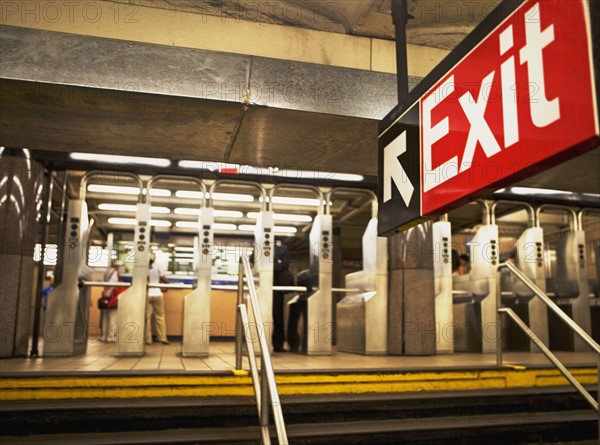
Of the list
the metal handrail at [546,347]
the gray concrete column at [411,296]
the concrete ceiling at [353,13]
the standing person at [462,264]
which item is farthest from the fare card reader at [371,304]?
the concrete ceiling at [353,13]

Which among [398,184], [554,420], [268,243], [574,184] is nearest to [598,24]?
[398,184]

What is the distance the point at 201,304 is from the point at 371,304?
2.17m

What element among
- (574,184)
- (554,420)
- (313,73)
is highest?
(313,73)

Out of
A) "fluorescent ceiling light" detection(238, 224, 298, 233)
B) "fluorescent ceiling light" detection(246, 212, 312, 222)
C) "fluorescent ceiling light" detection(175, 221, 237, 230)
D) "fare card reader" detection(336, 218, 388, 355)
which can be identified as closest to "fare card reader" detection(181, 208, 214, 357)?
"fare card reader" detection(336, 218, 388, 355)

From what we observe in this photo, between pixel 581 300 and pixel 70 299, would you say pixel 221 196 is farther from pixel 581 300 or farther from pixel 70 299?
pixel 581 300

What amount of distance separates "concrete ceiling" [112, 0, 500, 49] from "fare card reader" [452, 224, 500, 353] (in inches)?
170

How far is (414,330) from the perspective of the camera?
7.05 metres

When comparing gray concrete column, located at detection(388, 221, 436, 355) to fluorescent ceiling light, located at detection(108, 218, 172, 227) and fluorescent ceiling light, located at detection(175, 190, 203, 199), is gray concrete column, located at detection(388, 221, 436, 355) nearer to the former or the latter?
fluorescent ceiling light, located at detection(175, 190, 203, 199)

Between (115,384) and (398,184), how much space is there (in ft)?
9.12

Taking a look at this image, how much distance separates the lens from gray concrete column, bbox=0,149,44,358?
5.90 meters

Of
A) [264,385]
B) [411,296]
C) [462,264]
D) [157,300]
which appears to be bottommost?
[264,385]

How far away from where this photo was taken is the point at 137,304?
642 cm

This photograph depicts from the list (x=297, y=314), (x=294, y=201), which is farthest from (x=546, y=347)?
(x=294, y=201)

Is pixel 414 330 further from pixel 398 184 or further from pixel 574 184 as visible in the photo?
pixel 398 184
